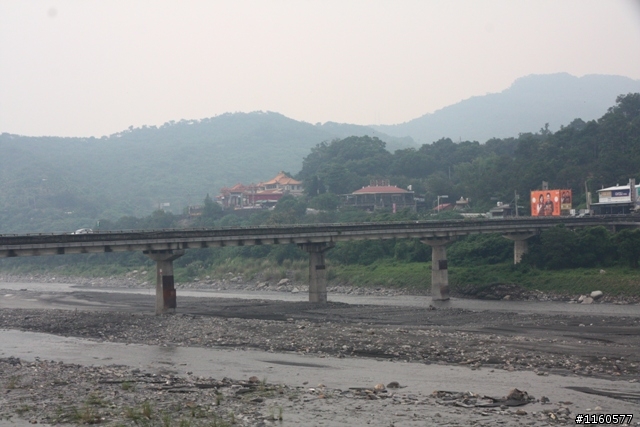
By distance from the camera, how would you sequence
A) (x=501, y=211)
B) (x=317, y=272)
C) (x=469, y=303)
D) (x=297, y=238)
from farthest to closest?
(x=501, y=211)
(x=469, y=303)
(x=317, y=272)
(x=297, y=238)

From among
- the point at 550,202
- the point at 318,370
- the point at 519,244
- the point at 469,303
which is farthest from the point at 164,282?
the point at 550,202

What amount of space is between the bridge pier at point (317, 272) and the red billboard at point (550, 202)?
1753 inches

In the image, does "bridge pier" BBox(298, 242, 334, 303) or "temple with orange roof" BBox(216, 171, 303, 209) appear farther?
"temple with orange roof" BBox(216, 171, 303, 209)

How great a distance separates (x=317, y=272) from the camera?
78.2 meters

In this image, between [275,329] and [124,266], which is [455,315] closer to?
[275,329]

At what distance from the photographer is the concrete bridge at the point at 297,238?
61.9 m

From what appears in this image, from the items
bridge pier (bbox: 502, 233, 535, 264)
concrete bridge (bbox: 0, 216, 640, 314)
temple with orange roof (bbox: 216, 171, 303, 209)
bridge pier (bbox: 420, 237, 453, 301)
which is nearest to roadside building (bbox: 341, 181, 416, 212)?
temple with orange roof (bbox: 216, 171, 303, 209)

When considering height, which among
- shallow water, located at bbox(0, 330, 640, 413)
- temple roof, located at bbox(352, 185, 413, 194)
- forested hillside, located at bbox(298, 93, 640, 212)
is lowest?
shallow water, located at bbox(0, 330, 640, 413)

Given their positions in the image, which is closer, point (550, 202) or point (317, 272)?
point (317, 272)

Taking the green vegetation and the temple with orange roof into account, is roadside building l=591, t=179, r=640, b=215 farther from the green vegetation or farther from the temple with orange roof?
the temple with orange roof

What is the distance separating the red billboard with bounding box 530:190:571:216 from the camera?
110 meters

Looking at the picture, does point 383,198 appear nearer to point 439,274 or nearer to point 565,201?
point 565,201

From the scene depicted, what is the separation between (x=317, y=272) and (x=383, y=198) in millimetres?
82209

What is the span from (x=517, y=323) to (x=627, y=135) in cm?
9056
